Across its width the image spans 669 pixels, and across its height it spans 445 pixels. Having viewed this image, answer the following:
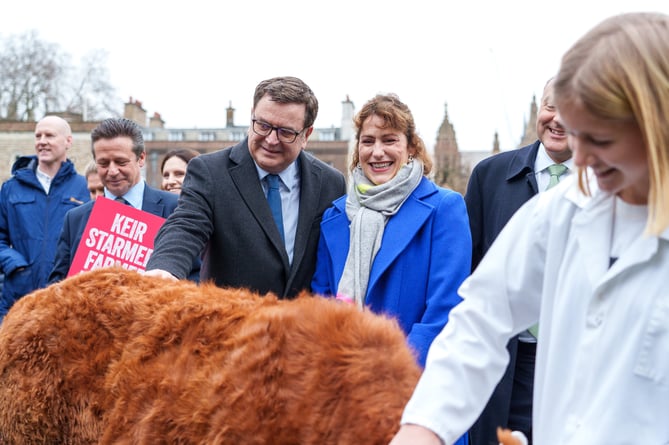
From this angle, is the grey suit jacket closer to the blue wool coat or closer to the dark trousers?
the blue wool coat

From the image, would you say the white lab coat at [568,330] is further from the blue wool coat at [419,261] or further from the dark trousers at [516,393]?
the dark trousers at [516,393]

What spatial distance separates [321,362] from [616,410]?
2.42 ft

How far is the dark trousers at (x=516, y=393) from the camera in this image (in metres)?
3.53

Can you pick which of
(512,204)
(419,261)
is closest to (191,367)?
(419,261)

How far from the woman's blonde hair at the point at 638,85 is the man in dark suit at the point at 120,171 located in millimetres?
3810

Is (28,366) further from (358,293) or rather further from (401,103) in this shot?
(401,103)

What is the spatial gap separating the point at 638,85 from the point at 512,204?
241 centimetres

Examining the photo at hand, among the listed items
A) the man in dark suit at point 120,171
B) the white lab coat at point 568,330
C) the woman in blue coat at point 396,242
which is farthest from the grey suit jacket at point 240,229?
the white lab coat at point 568,330

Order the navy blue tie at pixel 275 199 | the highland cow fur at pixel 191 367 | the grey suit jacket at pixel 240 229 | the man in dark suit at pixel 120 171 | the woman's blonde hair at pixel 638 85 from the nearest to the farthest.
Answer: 1. the woman's blonde hair at pixel 638 85
2. the highland cow fur at pixel 191 367
3. the grey suit jacket at pixel 240 229
4. the navy blue tie at pixel 275 199
5. the man in dark suit at pixel 120 171

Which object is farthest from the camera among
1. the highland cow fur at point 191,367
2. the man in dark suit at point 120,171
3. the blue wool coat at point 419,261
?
the man in dark suit at point 120,171

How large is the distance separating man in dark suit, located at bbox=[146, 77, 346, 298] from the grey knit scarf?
269 millimetres

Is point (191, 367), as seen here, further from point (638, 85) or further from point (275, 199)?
point (275, 199)

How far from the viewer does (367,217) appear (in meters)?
3.44

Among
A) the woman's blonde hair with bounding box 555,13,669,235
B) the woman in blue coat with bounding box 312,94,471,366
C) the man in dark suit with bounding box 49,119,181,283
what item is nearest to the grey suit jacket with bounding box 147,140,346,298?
the woman in blue coat with bounding box 312,94,471,366
